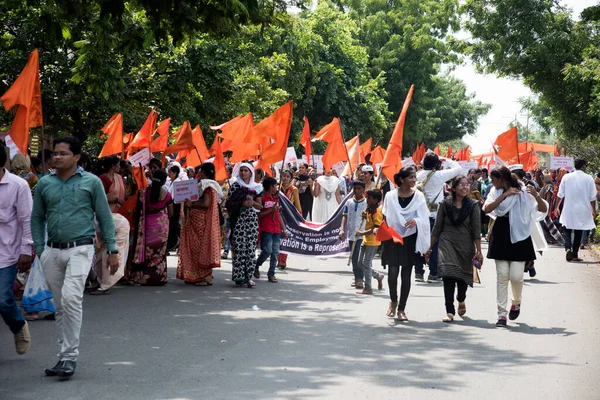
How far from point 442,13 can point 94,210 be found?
4873cm

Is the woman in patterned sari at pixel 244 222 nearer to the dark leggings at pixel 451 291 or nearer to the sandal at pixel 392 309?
the sandal at pixel 392 309

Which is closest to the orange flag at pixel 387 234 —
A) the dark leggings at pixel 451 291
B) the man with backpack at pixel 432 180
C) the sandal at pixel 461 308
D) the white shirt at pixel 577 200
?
the dark leggings at pixel 451 291

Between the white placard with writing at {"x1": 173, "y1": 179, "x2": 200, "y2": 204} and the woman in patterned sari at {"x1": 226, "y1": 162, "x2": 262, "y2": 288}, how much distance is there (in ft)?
2.11

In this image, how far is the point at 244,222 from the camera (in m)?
12.6

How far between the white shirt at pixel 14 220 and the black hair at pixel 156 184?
18.2 feet

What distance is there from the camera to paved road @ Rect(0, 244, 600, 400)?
6336 mm

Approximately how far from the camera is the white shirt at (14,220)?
6793mm

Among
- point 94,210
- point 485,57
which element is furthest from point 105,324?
point 485,57

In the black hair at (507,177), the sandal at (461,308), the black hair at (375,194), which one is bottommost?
the sandal at (461,308)

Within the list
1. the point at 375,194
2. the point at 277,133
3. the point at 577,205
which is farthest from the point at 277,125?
the point at 577,205

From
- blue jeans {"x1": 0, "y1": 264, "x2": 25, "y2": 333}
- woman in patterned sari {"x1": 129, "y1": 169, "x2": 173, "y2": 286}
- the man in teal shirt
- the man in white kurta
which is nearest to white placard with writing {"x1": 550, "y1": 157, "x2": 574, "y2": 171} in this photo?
the man in white kurta

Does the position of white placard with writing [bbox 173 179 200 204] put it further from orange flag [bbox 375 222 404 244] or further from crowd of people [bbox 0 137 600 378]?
orange flag [bbox 375 222 404 244]

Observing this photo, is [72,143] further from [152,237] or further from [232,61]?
[232,61]

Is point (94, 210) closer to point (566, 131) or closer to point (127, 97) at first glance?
point (127, 97)
